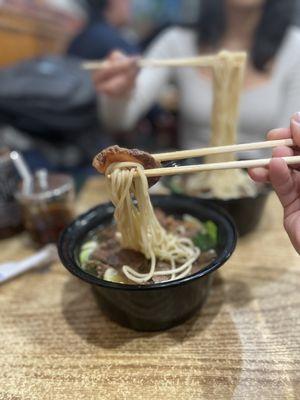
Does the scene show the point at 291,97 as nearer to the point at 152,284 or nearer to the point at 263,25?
the point at 263,25

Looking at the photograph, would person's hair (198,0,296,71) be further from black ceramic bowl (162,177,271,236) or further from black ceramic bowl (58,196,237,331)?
black ceramic bowl (58,196,237,331)

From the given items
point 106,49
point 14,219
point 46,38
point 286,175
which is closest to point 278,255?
point 286,175

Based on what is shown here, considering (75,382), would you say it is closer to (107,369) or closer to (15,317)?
(107,369)

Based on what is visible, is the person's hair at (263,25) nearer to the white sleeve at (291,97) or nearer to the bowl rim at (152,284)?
the white sleeve at (291,97)

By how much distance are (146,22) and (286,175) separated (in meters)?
4.43

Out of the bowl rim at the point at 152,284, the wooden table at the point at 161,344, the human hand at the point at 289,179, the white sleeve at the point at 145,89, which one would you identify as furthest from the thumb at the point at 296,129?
the white sleeve at the point at 145,89

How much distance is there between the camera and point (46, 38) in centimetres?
306

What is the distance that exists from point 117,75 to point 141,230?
792 millimetres

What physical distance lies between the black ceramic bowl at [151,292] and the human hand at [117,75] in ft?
2.17

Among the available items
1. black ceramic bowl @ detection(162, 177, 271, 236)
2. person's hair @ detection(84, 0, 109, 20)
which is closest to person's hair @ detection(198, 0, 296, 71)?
black ceramic bowl @ detection(162, 177, 271, 236)

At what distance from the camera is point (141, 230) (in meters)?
0.86

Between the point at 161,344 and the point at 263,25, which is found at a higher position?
the point at 263,25

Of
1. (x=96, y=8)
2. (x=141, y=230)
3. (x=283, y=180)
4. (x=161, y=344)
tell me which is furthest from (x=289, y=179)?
(x=96, y=8)

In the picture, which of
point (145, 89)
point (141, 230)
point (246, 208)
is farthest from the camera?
point (145, 89)
